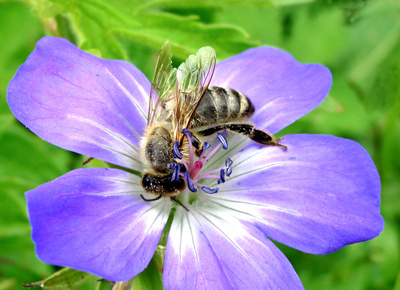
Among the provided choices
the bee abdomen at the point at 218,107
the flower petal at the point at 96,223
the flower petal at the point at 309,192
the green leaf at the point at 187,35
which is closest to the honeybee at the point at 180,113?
the bee abdomen at the point at 218,107

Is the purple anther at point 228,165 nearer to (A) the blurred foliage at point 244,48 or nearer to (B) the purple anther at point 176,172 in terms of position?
(B) the purple anther at point 176,172

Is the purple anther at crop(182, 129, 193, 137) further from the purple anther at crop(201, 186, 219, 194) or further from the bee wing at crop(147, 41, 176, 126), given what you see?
the purple anther at crop(201, 186, 219, 194)

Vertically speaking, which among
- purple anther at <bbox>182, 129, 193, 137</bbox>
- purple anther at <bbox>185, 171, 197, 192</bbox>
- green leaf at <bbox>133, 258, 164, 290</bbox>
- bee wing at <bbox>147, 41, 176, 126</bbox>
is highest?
bee wing at <bbox>147, 41, 176, 126</bbox>

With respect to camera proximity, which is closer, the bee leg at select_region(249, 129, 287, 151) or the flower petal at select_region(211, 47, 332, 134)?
the bee leg at select_region(249, 129, 287, 151)

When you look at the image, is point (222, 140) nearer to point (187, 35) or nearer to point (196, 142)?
point (196, 142)

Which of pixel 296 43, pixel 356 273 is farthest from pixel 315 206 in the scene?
pixel 296 43

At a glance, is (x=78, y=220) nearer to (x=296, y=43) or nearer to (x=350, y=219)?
(x=350, y=219)

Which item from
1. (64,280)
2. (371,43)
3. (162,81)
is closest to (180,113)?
(162,81)

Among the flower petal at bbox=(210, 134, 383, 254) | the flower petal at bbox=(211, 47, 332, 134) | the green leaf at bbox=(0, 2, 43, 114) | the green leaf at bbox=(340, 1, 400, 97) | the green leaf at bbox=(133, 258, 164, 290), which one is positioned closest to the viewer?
the green leaf at bbox=(133, 258, 164, 290)

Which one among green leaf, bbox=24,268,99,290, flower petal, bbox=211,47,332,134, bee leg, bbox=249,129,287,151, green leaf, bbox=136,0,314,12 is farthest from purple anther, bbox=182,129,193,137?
green leaf, bbox=136,0,314,12
